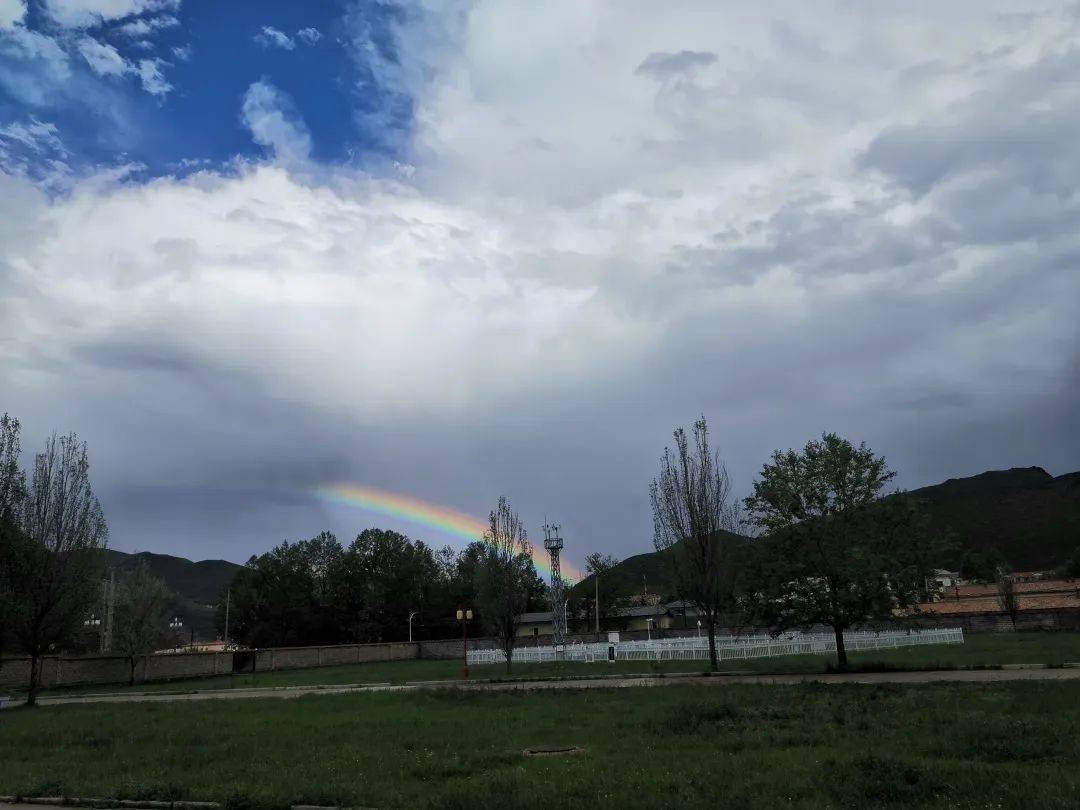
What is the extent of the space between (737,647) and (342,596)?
64.5 metres

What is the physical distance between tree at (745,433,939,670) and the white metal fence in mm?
11611

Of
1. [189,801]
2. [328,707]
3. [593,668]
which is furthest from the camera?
[593,668]

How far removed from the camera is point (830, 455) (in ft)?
90.8

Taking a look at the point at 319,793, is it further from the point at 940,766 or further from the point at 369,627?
the point at 369,627

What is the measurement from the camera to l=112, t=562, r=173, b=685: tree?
147 ft

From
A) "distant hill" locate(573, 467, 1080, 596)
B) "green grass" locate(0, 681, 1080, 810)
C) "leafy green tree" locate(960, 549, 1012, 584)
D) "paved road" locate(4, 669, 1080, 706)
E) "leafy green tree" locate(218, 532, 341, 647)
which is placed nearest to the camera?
"green grass" locate(0, 681, 1080, 810)

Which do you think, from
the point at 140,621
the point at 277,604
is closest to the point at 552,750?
the point at 140,621

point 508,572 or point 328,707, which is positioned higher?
point 508,572

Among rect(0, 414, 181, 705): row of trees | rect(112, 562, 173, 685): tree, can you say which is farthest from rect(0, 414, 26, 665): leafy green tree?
rect(112, 562, 173, 685): tree

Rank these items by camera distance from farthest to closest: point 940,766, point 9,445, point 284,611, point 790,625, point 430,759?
point 284,611, point 9,445, point 790,625, point 430,759, point 940,766

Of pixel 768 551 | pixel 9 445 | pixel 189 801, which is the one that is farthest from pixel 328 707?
pixel 9 445

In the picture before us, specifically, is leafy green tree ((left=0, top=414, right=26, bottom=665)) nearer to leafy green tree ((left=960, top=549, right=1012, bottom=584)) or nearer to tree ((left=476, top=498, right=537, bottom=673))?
tree ((left=476, top=498, right=537, bottom=673))

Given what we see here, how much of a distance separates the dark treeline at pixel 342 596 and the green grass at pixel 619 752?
72108mm

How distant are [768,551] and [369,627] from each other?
7151cm
